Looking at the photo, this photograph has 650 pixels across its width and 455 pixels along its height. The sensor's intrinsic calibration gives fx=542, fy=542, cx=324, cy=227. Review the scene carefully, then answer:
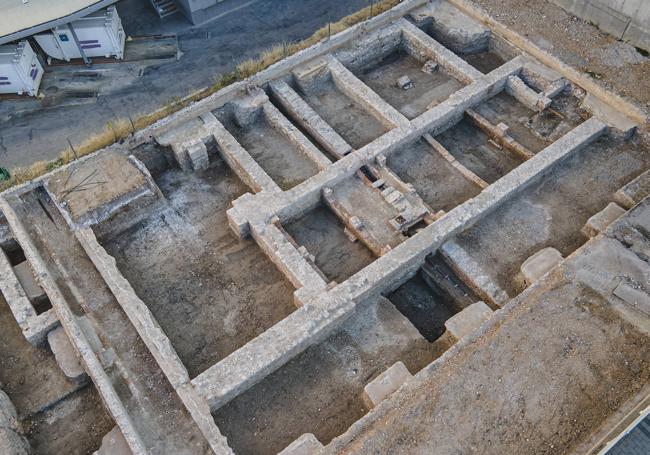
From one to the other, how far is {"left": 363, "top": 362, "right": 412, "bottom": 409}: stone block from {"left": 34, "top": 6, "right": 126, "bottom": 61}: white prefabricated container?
14.1 meters

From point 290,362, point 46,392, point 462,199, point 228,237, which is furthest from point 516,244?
point 46,392

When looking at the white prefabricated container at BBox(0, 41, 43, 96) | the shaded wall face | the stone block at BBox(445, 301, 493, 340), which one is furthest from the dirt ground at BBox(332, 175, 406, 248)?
the white prefabricated container at BBox(0, 41, 43, 96)

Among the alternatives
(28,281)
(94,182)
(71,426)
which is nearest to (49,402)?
(71,426)

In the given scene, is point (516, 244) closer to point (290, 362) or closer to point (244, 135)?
point (290, 362)

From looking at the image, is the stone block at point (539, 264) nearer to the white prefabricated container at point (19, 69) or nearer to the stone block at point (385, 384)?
the stone block at point (385, 384)

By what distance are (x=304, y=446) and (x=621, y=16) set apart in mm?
13504

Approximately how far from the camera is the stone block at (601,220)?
10.8 m

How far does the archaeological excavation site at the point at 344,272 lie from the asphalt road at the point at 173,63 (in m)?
4.56

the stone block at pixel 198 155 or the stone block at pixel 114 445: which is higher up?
the stone block at pixel 198 155

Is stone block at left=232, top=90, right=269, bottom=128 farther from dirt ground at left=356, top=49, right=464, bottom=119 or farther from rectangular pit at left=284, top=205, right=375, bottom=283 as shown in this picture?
dirt ground at left=356, top=49, right=464, bottom=119

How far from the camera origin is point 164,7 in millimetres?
19250

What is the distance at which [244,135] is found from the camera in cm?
1316

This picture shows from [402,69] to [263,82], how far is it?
4057 mm

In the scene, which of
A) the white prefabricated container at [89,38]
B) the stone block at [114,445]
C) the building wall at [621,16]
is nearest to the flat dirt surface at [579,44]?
the building wall at [621,16]
